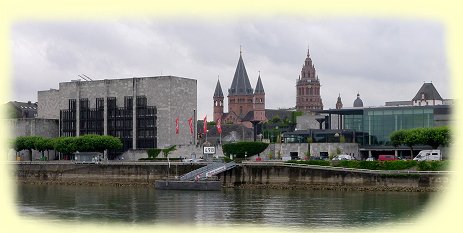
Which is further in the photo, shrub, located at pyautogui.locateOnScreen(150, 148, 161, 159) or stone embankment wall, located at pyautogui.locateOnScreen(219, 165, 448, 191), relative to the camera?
shrub, located at pyautogui.locateOnScreen(150, 148, 161, 159)

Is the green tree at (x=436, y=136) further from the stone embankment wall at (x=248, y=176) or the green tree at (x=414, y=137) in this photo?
the stone embankment wall at (x=248, y=176)

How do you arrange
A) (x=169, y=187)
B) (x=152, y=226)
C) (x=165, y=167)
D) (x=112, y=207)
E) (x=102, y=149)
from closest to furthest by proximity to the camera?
(x=152, y=226), (x=112, y=207), (x=169, y=187), (x=165, y=167), (x=102, y=149)

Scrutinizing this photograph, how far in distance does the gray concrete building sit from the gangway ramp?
28102 millimetres

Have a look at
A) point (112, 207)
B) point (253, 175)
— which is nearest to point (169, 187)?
point (253, 175)

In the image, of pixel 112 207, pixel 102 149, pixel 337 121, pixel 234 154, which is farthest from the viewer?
pixel 337 121

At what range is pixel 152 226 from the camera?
5003 cm

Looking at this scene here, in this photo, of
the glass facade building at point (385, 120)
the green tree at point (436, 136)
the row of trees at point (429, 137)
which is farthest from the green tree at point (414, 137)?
the glass facade building at point (385, 120)

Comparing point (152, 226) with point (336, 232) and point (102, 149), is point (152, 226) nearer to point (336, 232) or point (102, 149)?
point (336, 232)

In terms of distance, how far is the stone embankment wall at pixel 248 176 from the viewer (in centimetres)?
7706

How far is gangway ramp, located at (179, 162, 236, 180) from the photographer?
280ft

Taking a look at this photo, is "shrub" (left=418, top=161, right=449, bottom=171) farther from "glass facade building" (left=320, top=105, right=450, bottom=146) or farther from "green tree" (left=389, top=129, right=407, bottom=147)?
"glass facade building" (left=320, top=105, right=450, bottom=146)

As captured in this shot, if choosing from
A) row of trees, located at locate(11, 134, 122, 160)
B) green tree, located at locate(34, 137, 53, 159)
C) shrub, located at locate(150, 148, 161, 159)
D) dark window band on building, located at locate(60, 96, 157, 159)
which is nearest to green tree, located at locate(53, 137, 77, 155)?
row of trees, located at locate(11, 134, 122, 160)

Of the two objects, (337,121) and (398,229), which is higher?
(337,121)

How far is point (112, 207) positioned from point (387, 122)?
52633 mm
